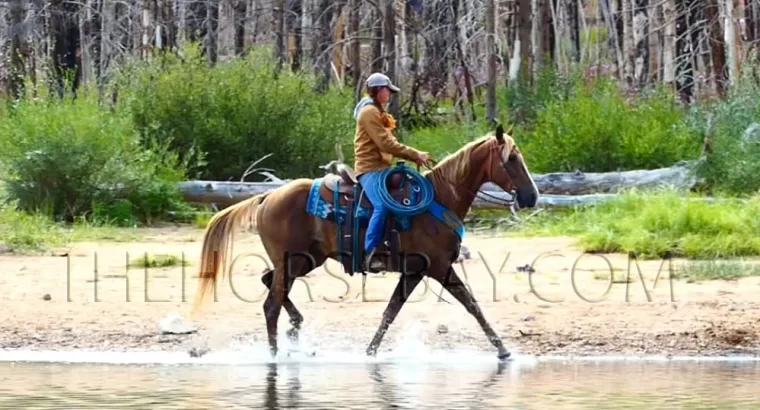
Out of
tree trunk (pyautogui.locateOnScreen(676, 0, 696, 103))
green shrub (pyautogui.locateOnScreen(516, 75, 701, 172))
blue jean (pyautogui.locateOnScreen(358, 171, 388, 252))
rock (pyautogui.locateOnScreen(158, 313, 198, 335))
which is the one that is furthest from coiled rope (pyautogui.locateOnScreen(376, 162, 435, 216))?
tree trunk (pyautogui.locateOnScreen(676, 0, 696, 103))

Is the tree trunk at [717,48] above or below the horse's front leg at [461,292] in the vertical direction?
above

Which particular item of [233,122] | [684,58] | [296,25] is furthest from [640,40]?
[233,122]

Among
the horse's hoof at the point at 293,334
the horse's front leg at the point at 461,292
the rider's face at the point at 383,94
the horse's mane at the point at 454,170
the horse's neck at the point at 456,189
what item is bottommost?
the horse's hoof at the point at 293,334

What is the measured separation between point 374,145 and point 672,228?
221 inches

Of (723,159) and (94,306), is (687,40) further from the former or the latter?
(94,306)

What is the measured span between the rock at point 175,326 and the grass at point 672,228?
4.90m

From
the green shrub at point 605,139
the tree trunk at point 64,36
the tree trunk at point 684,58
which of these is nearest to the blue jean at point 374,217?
the green shrub at point 605,139

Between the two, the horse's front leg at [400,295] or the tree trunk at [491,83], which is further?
the tree trunk at [491,83]

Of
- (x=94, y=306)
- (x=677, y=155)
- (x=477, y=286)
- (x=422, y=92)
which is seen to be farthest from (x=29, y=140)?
(x=422, y=92)

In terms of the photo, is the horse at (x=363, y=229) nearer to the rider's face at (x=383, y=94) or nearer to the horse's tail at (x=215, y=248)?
the horse's tail at (x=215, y=248)

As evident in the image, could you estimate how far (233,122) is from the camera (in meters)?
20.2

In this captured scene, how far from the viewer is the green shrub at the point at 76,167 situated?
18.5m

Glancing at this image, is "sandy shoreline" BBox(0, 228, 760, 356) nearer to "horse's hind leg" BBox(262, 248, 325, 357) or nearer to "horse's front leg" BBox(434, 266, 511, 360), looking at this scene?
"horse's hind leg" BBox(262, 248, 325, 357)

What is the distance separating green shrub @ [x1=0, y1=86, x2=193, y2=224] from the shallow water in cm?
714
